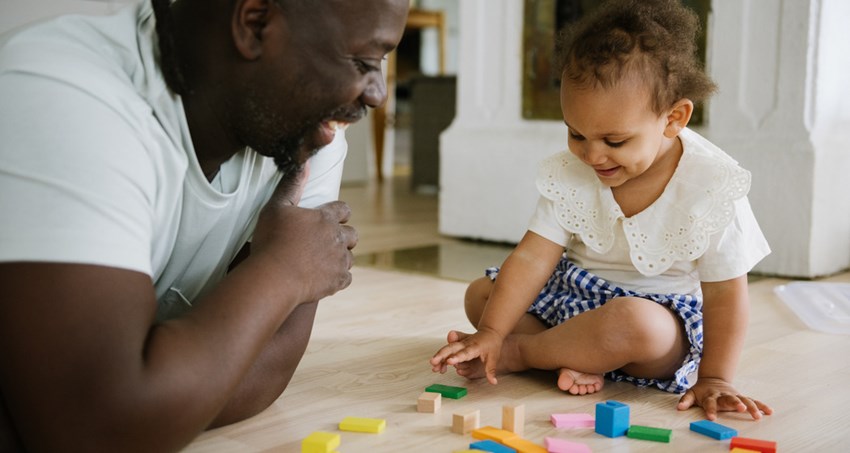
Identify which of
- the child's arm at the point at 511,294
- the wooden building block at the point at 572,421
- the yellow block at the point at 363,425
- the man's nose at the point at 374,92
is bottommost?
the wooden building block at the point at 572,421

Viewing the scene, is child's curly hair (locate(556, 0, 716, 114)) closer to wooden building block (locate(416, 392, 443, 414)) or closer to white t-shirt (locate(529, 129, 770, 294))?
white t-shirt (locate(529, 129, 770, 294))

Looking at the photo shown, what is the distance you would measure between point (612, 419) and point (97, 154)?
0.67 meters

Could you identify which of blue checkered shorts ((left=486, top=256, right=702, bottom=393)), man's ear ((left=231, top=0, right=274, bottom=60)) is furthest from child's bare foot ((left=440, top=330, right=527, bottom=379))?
man's ear ((left=231, top=0, right=274, bottom=60))

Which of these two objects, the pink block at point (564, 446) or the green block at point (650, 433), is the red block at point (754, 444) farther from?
the pink block at point (564, 446)

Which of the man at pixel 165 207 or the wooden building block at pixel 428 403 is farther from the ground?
the man at pixel 165 207

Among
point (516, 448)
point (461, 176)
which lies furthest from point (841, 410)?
point (461, 176)

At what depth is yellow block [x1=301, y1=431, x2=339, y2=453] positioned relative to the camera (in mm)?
950

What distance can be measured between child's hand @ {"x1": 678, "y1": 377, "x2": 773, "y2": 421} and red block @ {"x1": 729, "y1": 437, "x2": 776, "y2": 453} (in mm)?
120

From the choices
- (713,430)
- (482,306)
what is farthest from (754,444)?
(482,306)

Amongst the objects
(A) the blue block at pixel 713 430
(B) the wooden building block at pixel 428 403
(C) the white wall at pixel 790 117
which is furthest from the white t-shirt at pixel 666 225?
(C) the white wall at pixel 790 117

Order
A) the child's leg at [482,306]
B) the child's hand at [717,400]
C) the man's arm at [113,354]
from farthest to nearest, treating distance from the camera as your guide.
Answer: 1. the child's leg at [482,306]
2. the child's hand at [717,400]
3. the man's arm at [113,354]

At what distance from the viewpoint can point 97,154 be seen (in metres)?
0.77

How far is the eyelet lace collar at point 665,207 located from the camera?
1.25 metres

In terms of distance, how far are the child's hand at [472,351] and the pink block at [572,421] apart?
0.15 m
